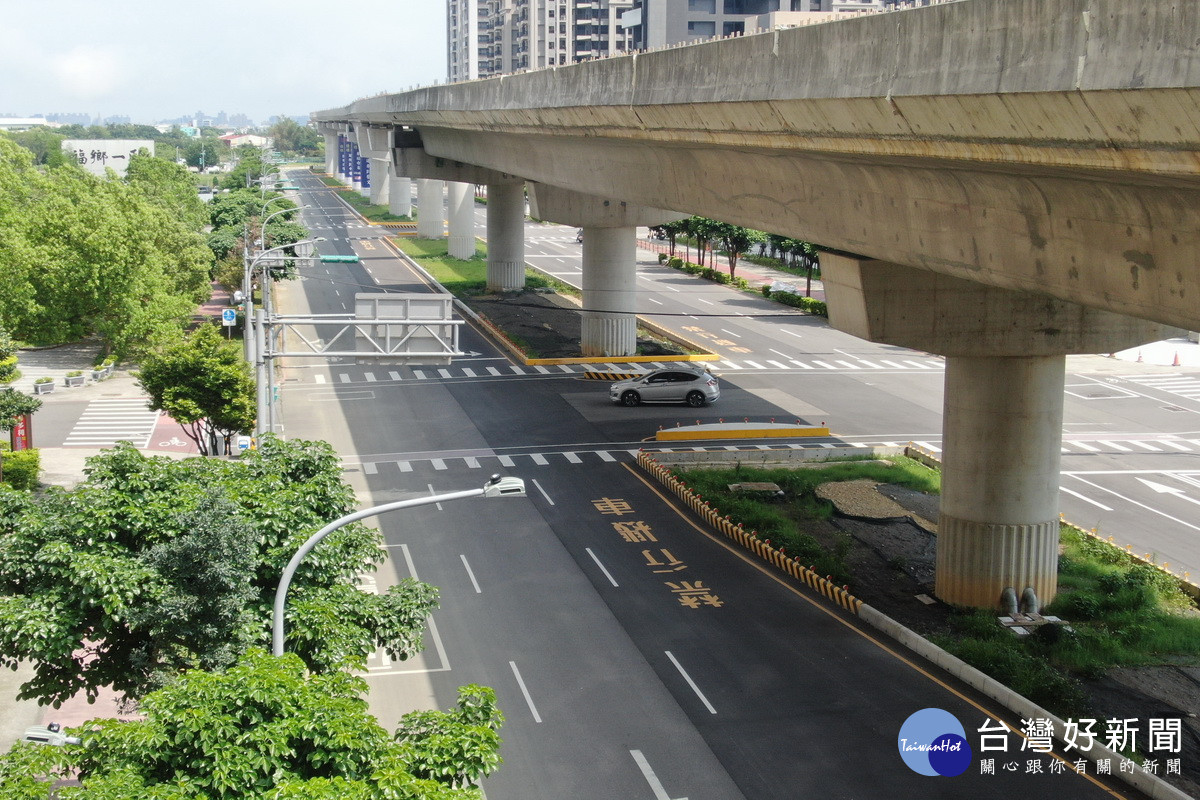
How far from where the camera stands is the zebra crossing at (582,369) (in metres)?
50.3

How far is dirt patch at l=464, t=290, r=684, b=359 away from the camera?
54.7 m

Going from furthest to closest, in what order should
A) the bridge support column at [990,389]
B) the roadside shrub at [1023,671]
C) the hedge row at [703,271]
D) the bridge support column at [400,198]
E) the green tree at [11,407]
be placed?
the bridge support column at [400,198] → the hedge row at [703,271] → the green tree at [11,407] → the bridge support column at [990,389] → the roadside shrub at [1023,671]

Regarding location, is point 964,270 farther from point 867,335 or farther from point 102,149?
point 102,149

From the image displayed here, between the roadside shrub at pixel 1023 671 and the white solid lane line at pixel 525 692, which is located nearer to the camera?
the white solid lane line at pixel 525 692

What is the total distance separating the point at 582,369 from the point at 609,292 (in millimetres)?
3555

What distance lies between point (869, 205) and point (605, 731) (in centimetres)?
964

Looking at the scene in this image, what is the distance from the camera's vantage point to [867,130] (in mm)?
17547

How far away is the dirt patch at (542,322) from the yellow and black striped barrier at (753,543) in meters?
19.0

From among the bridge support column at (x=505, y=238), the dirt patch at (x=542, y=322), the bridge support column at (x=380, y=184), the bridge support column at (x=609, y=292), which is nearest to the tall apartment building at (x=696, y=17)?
the bridge support column at (x=505, y=238)

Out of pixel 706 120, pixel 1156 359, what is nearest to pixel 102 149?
pixel 1156 359

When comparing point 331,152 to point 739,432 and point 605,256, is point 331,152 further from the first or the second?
point 739,432

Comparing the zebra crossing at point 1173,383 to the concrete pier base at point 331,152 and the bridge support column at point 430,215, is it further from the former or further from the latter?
the concrete pier base at point 331,152

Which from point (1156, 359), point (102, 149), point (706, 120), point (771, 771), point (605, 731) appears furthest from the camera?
point (102, 149)

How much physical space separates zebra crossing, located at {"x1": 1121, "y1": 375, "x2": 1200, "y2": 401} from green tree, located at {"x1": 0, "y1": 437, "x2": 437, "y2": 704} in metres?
40.0
